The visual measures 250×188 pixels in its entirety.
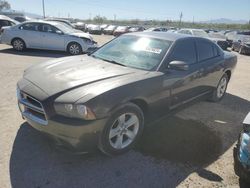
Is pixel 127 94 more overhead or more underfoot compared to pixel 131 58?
more underfoot

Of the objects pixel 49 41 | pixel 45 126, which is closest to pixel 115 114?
pixel 45 126

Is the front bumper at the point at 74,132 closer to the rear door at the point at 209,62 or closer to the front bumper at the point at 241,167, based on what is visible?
Result: the front bumper at the point at 241,167

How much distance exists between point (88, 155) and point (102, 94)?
950mm

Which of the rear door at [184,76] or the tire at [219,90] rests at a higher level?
the rear door at [184,76]

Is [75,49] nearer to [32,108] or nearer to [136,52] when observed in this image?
[136,52]

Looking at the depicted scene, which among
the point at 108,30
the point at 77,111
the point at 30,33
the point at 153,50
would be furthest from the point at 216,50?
the point at 108,30

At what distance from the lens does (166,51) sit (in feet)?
14.0

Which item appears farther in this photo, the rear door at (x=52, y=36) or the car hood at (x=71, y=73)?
the rear door at (x=52, y=36)

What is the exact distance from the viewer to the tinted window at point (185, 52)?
4400 millimetres

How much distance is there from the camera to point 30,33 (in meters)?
11.8

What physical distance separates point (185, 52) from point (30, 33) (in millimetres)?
9112

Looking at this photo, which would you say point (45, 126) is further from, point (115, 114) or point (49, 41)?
point (49, 41)

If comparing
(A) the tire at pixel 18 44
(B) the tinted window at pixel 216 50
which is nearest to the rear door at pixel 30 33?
(A) the tire at pixel 18 44

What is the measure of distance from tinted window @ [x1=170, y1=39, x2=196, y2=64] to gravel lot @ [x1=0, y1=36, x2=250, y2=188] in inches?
45.9
